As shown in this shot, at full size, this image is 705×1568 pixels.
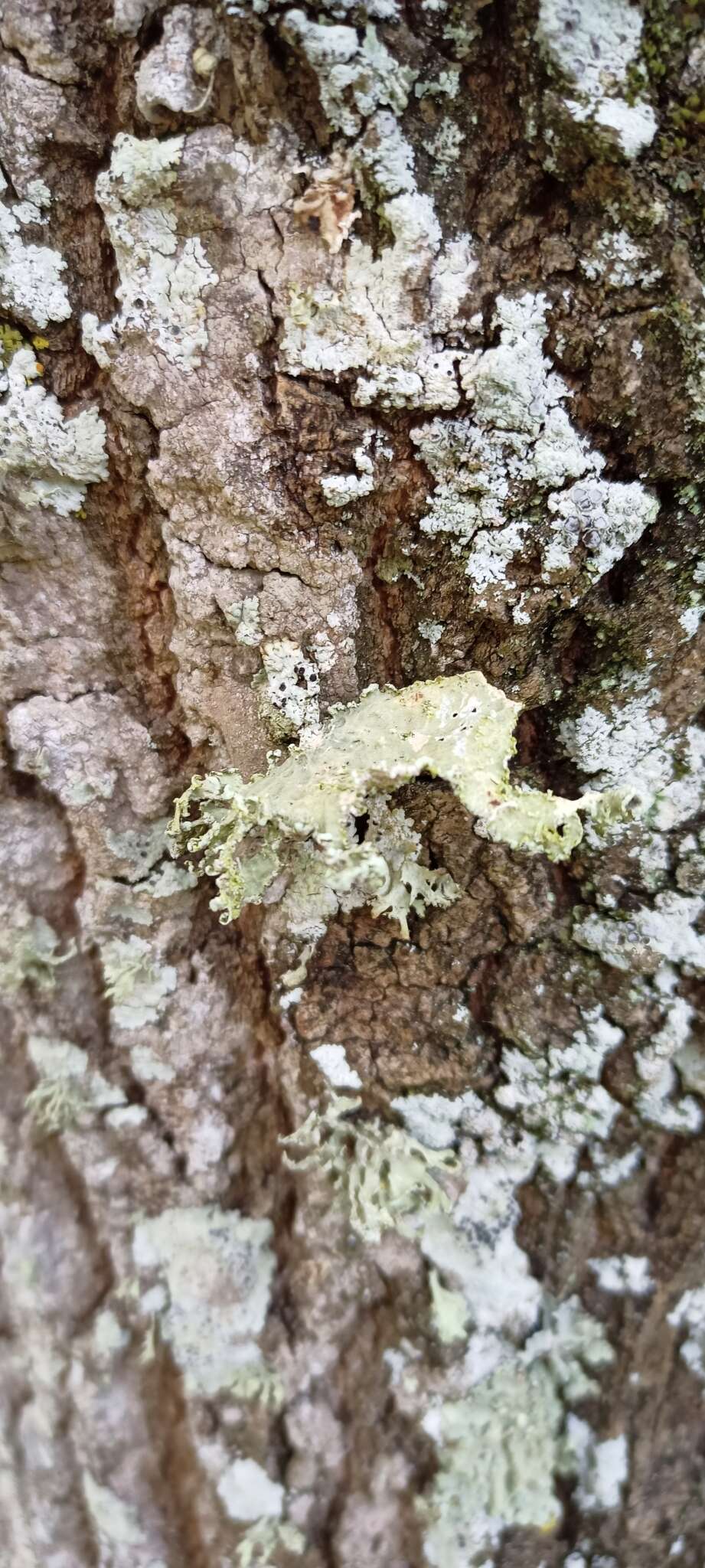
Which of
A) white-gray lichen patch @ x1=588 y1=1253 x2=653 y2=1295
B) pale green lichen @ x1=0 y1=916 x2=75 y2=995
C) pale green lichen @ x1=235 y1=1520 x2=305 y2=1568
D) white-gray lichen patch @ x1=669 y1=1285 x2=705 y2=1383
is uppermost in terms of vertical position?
pale green lichen @ x1=0 y1=916 x2=75 y2=995

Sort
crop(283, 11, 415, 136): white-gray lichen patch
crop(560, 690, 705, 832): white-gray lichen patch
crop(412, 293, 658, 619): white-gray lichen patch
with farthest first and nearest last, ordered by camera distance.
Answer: crop(560, 690, 705, 832): white-gray lichen patch < crop(412, 293, 658, 619): white-gray lichen patch < crop(283, 11, 415, 136): white-gray lichen patch

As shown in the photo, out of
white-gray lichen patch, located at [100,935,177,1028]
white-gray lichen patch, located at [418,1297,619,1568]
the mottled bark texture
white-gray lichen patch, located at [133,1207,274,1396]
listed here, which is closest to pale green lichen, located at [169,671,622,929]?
the mottled bark texture

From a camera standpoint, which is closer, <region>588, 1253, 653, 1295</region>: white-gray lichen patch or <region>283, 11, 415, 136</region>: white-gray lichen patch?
<region>283, 11, 415, 136</region>: white-gray lichen patch

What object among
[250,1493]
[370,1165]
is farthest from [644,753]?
[250,1493]

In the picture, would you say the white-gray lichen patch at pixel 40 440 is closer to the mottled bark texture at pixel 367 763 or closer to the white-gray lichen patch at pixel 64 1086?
the mottled bark texture at pixel 367 763

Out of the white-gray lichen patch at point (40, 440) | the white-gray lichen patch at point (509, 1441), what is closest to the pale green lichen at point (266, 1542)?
the white-gray lichen patch at point (509, 1441)

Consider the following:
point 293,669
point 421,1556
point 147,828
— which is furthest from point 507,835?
point 421,1556

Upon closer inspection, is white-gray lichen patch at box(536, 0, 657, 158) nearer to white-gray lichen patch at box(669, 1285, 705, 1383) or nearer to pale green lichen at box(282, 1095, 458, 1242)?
pale green lichen at box(282, 1095, 458, 1242)
